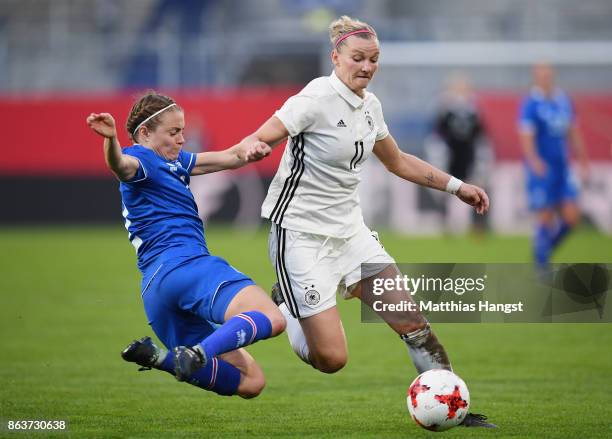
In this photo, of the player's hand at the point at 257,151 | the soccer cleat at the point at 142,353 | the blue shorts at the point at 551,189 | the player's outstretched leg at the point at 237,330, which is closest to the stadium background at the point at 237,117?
the blue shorts at the point at 551,189

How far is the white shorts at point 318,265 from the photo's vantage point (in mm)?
6570

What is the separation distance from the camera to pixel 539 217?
14016 millimetres

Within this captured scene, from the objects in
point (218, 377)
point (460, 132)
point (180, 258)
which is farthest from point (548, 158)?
point (180, 258)

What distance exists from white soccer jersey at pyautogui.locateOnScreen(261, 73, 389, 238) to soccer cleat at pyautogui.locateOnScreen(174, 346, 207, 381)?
1.38m

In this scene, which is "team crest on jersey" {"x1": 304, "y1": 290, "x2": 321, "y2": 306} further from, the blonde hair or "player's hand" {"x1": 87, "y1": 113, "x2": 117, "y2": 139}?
"player's hand" {"x1": 87, "y1": 113, "x2": 117, "y2": 139}

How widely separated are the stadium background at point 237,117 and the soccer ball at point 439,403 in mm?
3467

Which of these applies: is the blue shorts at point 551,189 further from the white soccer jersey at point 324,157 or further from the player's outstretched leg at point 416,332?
the player's outstretched leg at point 416,332

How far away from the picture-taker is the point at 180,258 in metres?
6.05

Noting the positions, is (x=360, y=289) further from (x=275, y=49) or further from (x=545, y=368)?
(x=275, y=49)

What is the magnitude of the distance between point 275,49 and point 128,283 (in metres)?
10.2

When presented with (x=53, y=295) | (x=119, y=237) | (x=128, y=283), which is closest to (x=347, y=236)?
(x=53, y=295)

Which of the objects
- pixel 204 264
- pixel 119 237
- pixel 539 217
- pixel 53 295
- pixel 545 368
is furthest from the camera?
pixel 119 237

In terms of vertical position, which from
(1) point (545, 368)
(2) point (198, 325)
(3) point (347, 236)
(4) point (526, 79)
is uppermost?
(4) point (526, 79)

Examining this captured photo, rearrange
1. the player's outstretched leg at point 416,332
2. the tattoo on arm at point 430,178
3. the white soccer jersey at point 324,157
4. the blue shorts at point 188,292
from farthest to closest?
the tattoo on arm at point 430,178
the player's outstretched leg at point 416,332
the white soccer jersey at point 324,157
the blue shorts at point 188,292
